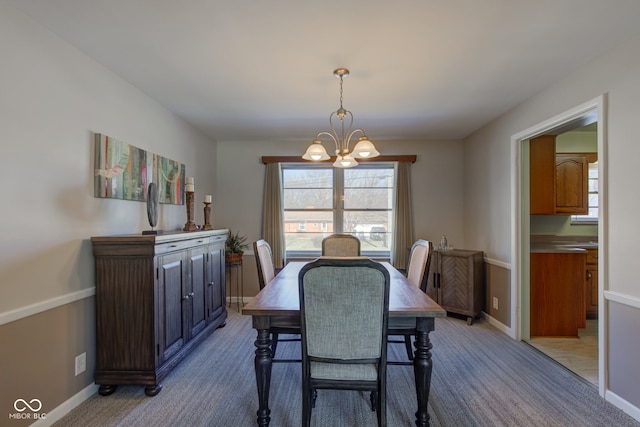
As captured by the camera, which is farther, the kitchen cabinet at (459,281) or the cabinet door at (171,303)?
the kitchen cabinet at (459,281)

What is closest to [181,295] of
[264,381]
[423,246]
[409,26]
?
[264,381]

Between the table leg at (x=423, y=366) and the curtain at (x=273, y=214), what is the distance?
291 cm

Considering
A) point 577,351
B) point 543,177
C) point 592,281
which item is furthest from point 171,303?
point 592,281

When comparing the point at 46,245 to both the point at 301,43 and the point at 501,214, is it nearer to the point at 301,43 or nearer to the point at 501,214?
the point at 301,43

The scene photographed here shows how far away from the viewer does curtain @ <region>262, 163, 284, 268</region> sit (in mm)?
4492

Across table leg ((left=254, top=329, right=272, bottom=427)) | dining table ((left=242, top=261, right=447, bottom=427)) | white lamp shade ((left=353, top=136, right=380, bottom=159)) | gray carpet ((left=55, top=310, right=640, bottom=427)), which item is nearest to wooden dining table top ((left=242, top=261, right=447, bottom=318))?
dining table ((left=242, top=261, right=447, bottom=427))

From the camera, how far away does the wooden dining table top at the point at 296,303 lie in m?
1.74

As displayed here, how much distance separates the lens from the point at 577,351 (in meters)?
2.93

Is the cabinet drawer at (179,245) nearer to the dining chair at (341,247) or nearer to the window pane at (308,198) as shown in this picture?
the dining chair at (341,247)

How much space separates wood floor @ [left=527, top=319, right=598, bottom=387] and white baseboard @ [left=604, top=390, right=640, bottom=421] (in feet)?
0.62

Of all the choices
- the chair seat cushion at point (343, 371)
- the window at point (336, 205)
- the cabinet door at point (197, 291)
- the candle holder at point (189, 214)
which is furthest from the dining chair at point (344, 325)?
the window at point (336, 205)

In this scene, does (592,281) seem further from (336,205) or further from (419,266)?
(336,205)

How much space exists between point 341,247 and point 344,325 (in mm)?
2073

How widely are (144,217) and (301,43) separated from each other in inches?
81.1
